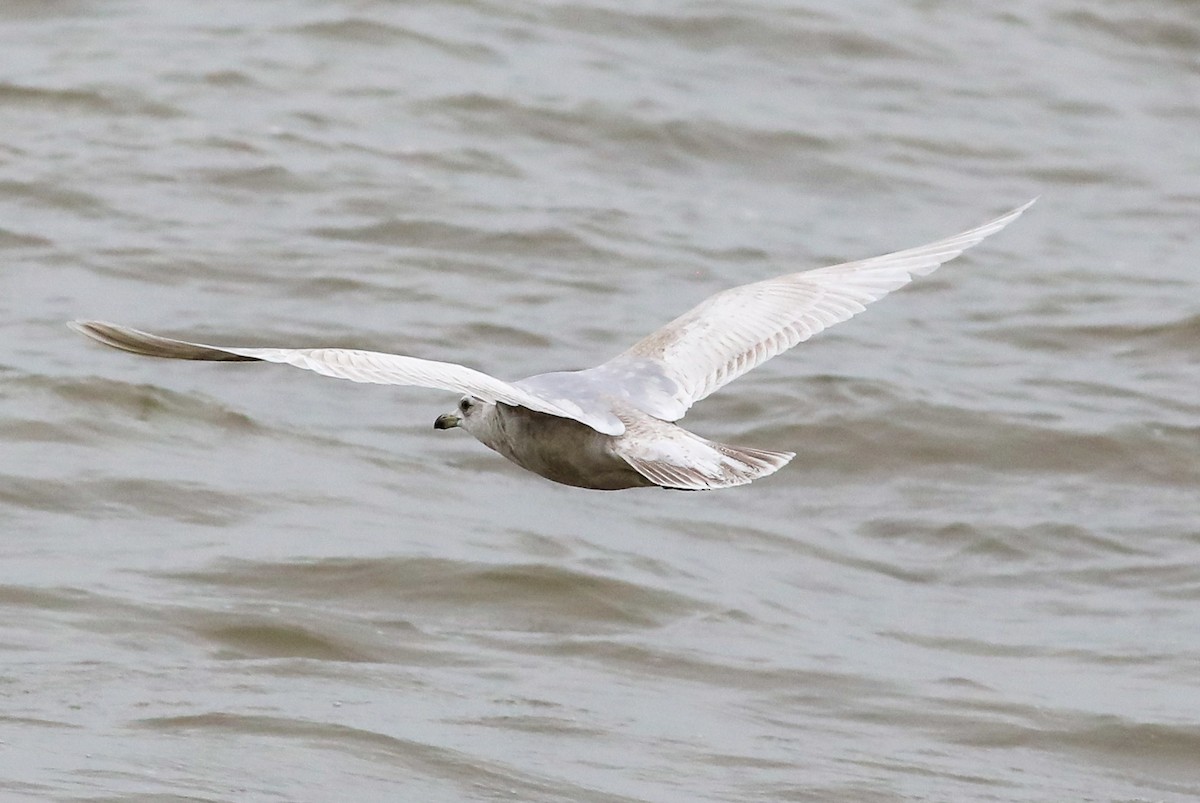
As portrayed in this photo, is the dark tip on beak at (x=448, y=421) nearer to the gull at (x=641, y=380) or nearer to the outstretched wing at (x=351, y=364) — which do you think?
the gull at (x=641, y=380)

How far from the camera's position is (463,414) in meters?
5.63

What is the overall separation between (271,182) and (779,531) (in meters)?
4.24

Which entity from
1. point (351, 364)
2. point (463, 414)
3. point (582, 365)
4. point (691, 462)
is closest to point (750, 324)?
point (463, 414)

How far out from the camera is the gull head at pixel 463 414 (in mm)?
5551

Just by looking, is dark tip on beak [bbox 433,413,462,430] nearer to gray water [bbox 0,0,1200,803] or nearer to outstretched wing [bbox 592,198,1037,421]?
outstretched wing [bbox 592,198,1037,421]

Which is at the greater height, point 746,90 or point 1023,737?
point 746,90

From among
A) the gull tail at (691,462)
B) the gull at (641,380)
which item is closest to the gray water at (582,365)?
the gull at (641,380)

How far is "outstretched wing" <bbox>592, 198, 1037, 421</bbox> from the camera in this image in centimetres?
573

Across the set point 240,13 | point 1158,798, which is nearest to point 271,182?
point 240,13

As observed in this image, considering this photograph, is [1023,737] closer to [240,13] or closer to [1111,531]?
[1111,531]

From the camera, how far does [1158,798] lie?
7062 mm

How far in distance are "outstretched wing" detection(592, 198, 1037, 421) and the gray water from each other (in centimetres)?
136

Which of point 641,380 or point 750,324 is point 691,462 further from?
point 750,324

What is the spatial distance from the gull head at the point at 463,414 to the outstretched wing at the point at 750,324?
0.33 m
